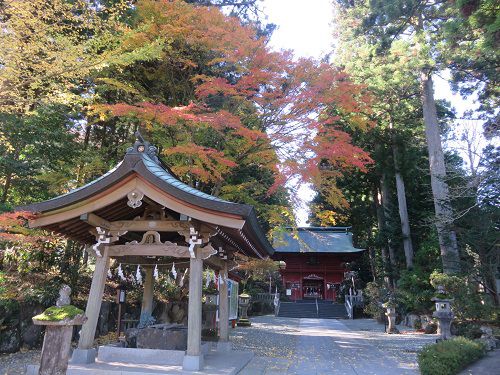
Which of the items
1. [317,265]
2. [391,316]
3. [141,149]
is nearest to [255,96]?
[141,149]

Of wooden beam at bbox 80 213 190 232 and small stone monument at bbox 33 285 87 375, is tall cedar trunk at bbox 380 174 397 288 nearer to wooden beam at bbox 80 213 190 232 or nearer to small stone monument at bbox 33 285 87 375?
wooden beam at bbox 80 213 190 232

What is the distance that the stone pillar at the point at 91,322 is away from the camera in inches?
257

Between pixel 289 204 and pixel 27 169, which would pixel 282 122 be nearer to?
pixel 289 204

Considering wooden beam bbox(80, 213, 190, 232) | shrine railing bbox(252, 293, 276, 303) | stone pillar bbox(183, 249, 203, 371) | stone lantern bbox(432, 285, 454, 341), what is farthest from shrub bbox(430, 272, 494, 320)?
shrine railing bbox(252, 293, 276, 303)

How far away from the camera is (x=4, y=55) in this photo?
778 centimetres

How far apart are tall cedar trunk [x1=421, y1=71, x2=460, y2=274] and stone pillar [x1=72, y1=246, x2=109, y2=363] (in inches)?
493

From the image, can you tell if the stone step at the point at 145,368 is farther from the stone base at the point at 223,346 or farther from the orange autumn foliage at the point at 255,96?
the orange autumn foliage at the point at 255,96

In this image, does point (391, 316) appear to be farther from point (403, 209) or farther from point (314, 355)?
point (314, 355)

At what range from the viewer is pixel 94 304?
6816 millimetres

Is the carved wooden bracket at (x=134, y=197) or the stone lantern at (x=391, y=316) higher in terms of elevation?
the carved wooden bracket at (x=134, y=197)

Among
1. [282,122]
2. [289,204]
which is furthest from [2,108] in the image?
[289,204]

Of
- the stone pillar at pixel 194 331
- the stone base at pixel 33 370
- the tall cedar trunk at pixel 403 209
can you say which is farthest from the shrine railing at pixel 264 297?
the stone base at pixel 33 370

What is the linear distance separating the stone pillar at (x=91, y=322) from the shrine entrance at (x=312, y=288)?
2703 centimetres

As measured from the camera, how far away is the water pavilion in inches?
253
